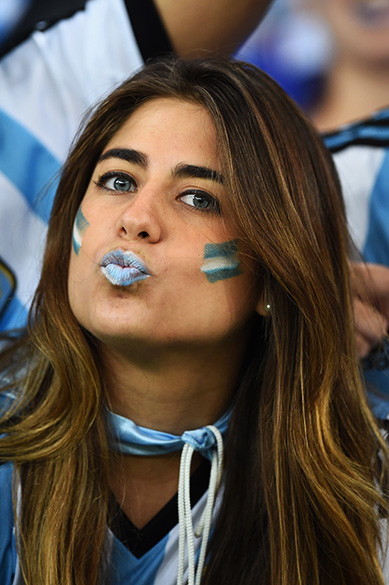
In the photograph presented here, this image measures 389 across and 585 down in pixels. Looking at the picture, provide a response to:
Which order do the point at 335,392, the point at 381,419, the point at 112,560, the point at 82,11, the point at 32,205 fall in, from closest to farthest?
1. the point at 112,560
2. the point at 335,392
3. the point at 381,419
4. the point at 32,205
5. the point at 82,11

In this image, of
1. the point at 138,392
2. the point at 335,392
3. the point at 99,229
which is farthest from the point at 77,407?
the point at 335,392

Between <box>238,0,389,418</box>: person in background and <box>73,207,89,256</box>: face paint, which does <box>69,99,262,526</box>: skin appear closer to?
<box>73,207,89,256</box>: face paint

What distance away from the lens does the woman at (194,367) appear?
4.68 feet

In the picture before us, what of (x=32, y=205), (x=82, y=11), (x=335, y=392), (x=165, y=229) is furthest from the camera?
(x=82, y=11)

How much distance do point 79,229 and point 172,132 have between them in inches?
11.9

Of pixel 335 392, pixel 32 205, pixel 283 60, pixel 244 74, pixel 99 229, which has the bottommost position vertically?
pixel 335 392

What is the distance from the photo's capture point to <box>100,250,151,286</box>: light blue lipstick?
1372mm

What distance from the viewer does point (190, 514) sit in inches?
57.8

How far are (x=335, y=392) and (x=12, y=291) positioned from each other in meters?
1.04

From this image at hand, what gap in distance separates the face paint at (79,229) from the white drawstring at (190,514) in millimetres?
516

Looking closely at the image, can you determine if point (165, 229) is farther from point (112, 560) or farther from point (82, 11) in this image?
point (82, 11)

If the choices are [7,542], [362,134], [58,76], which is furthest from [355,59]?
[7,542]

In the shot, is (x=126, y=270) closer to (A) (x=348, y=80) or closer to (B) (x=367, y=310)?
(B) (x=367, y=310)

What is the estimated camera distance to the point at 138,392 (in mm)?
1566
